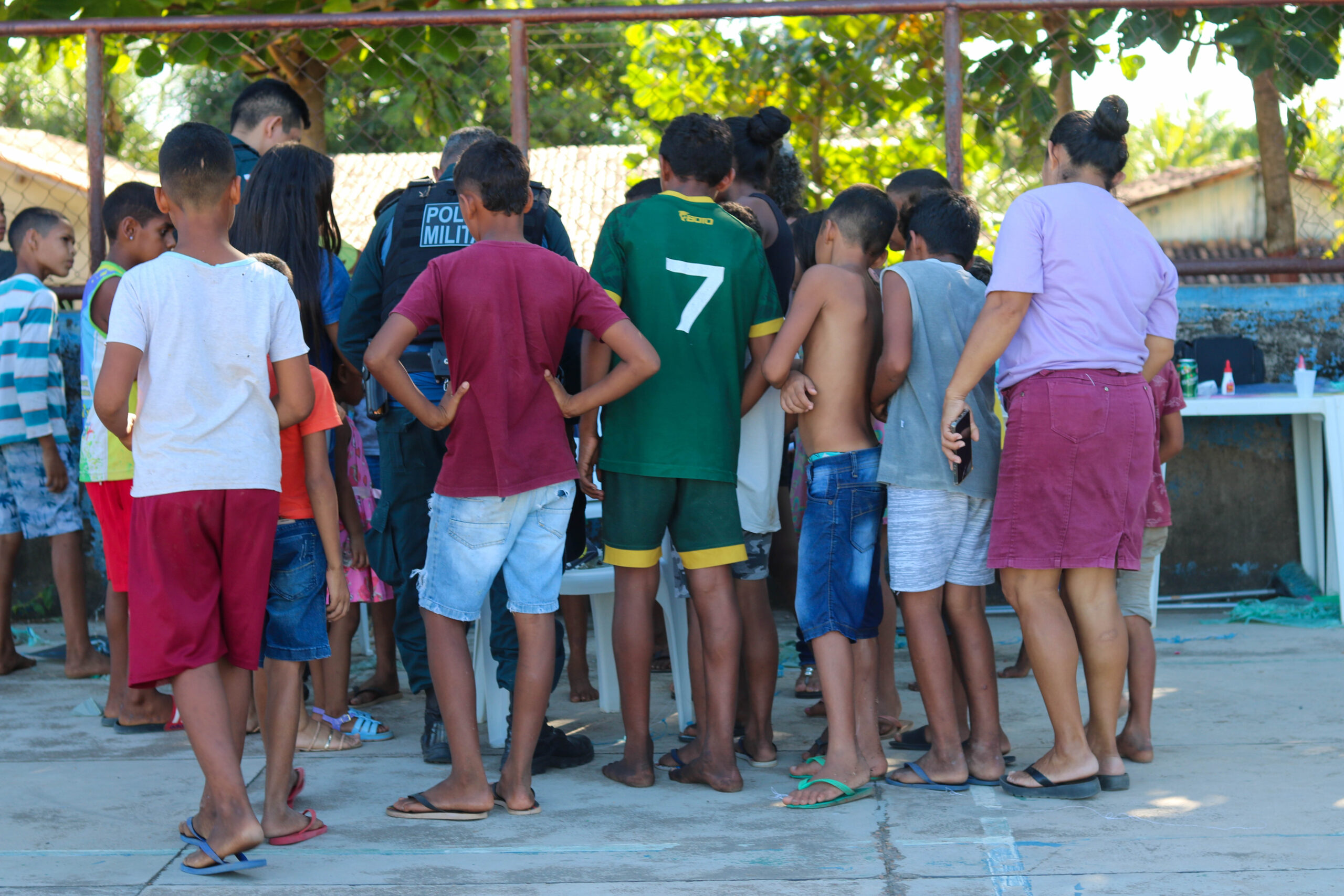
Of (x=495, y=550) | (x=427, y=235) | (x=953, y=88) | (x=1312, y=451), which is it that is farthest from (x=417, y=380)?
(x=1312, y=451)

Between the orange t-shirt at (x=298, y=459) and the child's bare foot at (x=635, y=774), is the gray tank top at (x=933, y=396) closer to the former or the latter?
the child's bare foot at (x=635, y=774)

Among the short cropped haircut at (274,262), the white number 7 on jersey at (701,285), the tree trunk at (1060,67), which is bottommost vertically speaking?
the white number 7 on jersey at (701,285)

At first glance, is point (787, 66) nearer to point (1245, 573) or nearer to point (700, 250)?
point (1245, 573)

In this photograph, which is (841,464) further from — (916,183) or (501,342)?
(916,183)

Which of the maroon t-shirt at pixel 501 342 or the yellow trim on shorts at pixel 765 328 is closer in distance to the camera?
the maroon t-shirt at pixel 501 342

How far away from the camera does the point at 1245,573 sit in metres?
5.99

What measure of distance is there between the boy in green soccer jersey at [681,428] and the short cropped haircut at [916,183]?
2.58ft

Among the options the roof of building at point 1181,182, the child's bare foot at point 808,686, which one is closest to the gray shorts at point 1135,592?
the child's bare foot at point 808,686

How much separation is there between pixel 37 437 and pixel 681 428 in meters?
2.97

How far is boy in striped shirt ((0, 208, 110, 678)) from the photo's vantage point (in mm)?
4996

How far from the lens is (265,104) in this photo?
4.64 metres

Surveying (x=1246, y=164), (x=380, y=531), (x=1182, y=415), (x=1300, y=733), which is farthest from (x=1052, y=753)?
(x=1246, y=164)

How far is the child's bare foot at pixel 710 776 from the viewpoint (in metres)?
3.49

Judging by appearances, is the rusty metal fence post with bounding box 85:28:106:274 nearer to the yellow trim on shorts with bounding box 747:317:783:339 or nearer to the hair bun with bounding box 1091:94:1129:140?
the yellow trim on shorts with bounding box 747:317:783:339
